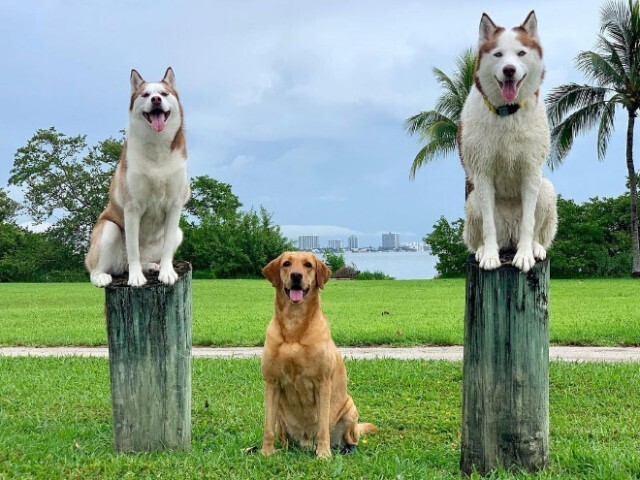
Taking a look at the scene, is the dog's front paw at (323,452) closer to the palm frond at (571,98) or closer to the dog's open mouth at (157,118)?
the dog's open mouth at (157,118)

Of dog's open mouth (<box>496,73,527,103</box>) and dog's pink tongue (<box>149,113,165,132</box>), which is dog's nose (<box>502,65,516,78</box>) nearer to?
dog's open mouth (<box>496,73,527,103</box>)

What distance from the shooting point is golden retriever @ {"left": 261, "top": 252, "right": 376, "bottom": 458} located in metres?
4.48

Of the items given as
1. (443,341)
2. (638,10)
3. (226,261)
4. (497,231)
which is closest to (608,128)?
(638,10)

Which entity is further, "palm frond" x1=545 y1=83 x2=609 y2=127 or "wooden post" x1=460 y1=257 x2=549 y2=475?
"palm frond" x1=545 y1=83 x2=609 y2=127

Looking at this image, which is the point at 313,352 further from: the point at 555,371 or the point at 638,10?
the point at 638,10

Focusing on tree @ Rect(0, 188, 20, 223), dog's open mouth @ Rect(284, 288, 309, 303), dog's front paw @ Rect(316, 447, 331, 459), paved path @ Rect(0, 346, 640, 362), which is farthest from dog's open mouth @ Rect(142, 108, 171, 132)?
tree @ Rect(0, 188, 20, 223)

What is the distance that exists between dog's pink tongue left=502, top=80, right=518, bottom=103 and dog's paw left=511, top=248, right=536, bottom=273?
0.95 m

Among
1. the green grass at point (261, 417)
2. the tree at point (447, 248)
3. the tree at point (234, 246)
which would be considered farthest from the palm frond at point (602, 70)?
the green grass at point (261, 417)

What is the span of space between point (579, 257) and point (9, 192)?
1318 inches

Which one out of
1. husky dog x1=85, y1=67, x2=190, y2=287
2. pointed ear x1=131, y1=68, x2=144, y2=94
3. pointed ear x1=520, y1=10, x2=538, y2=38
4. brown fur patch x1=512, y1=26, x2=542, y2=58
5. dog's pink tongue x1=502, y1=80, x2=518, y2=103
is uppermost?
pointed ear x1=520, y1=10, x2=538, y2=38

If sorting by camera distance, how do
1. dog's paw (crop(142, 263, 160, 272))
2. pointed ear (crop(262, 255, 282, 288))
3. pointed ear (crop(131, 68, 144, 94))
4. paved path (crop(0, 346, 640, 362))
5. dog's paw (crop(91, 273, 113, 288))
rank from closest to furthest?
pointed ear (crop(262, 255, 282, 288)) → pointed ear (crop(131, 68, 144, 94)) → dog's paw (crop(91, 273, 113, 288)) → dog's paw (crop(142, 263, 160, 272)) → paved path (crop(0, 346, 640, 362))

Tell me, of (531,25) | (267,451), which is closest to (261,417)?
(267,451)

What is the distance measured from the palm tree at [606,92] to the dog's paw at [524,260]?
2401cm

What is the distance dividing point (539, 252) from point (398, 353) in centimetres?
538
